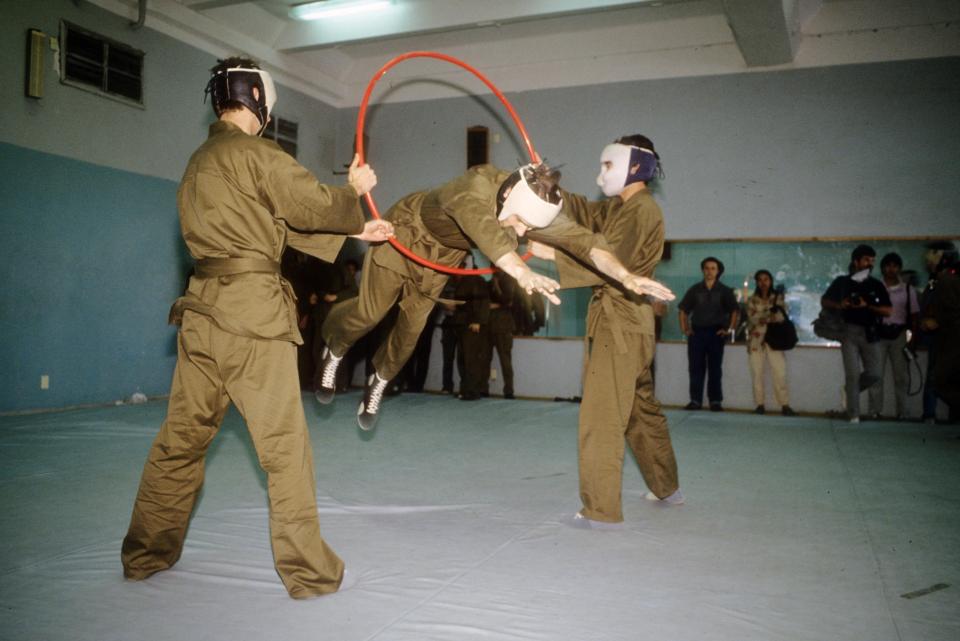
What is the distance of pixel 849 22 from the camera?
8.71 metres

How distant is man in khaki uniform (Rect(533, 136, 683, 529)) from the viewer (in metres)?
3.55

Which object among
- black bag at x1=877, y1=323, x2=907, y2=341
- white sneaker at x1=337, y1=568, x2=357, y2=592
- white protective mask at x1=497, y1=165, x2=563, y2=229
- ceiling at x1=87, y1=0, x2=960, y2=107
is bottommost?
white sneaker at x1=337, y1=568, x2=357, y2=592

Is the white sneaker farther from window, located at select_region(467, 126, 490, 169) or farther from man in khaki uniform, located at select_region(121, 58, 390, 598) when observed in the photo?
window, located at select_region(467, 126, 490, 169)

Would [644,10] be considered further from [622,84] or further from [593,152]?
[593,152]

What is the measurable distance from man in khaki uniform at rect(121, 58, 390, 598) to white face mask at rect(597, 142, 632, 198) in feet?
5.19

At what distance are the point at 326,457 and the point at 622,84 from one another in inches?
269

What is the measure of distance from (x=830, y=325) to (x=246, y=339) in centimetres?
732

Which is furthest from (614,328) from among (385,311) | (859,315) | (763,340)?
(763,340)

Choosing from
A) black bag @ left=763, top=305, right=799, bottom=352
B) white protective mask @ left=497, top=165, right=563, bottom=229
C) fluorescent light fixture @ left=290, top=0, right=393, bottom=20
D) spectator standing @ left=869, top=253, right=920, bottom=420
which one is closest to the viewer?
white protective mask @ left=497, top=165, right=563, bottom=229

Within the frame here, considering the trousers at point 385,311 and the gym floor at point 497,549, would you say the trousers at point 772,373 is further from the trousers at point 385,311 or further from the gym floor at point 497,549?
the trousers at point 385,311

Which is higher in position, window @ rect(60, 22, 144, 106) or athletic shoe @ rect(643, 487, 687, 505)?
window @ rect(60, 22, 144, 106)

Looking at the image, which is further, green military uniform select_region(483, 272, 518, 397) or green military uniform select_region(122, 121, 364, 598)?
green military uniform select_region(483, 272, 518, 397)

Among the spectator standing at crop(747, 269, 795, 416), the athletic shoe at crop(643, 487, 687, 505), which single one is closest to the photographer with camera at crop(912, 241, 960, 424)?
the spectator standing at crop(747, 269, 795, 416)

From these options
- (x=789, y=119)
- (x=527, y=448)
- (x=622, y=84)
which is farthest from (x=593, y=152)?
(x=527, y=448)
